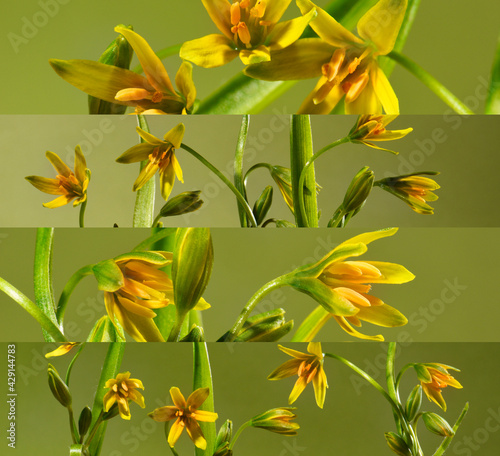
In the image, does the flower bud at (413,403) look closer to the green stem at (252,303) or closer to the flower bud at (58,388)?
the green stem at (252,303)

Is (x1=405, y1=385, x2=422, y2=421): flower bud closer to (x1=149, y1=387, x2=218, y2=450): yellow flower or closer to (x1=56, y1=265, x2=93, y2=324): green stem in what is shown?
(x1=149, y1=387, x2=218, y2=450): yellow flower

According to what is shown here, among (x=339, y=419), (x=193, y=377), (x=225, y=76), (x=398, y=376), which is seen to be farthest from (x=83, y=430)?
(x=225, y=76)

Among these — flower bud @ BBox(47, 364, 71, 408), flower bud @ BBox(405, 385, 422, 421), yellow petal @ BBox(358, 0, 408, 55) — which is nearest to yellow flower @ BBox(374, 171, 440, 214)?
yellow petal @ BBox(358, 0, 408, 55)

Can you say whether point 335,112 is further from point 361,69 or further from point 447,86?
point 447,86

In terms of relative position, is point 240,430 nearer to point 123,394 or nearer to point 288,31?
point 123,394

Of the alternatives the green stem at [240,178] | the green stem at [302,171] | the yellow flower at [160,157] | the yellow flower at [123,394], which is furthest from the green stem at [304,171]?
the yellow flower at [123,394]
